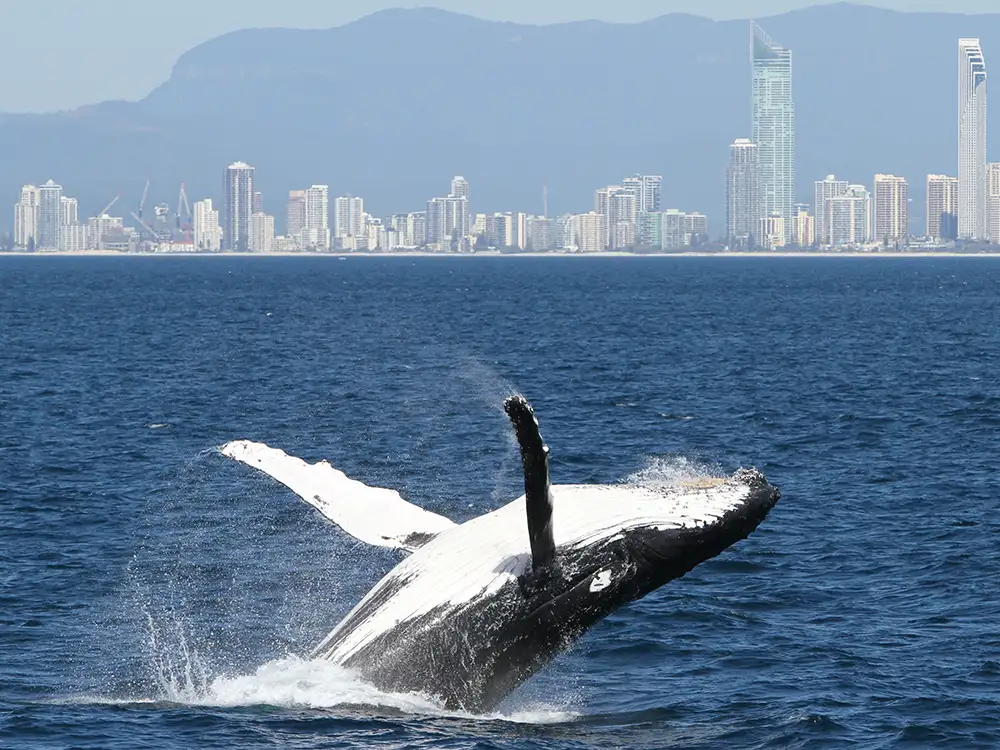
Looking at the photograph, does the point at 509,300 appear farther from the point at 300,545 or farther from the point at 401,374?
the point at 300,545

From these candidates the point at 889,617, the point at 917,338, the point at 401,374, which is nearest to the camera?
the point at 889,617

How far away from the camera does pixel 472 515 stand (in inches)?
1169

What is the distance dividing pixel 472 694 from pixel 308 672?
1.92 m

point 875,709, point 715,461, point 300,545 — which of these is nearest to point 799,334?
point 715,461

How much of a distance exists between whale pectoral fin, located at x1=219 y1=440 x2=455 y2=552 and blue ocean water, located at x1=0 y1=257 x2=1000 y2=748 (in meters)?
1.56

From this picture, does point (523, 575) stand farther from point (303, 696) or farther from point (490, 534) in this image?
point (303, 696)

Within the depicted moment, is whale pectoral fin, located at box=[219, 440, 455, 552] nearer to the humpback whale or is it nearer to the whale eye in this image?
the humpback whale

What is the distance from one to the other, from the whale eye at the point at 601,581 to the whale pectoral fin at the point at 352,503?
1.61m

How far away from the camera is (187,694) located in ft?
58.7

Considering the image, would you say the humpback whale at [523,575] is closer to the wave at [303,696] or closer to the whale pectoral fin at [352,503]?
the whale pectoral fin at [352,503]

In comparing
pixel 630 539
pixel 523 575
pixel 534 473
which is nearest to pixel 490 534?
pixel 523 575

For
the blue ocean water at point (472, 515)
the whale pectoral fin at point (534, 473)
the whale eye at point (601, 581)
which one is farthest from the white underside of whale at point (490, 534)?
the blue ocean water at point (472, 515)

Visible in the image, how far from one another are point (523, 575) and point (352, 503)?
2147mm

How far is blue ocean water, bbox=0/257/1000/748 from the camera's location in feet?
56.7
